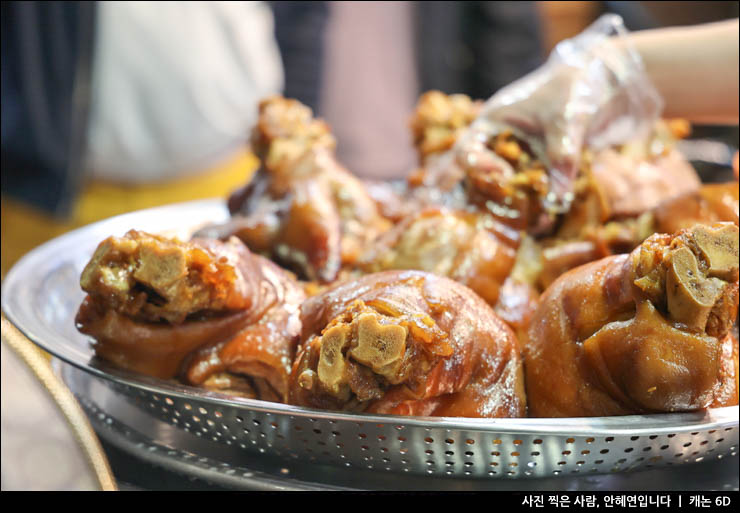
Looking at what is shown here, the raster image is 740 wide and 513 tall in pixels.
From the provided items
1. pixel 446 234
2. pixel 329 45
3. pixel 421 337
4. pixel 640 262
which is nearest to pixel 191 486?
Result: pixel 421 337

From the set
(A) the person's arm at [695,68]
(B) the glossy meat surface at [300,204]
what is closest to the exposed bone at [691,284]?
(B) the glossy meat surface at [300,204]

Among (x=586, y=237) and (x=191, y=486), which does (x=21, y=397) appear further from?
(x=586, y=237)

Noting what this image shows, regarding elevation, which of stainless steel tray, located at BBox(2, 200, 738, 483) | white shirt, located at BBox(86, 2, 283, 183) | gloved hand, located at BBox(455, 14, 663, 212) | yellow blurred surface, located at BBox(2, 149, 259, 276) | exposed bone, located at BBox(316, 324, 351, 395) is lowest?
yellow blurred surface, located at BBox(2, 149, 259, 276)

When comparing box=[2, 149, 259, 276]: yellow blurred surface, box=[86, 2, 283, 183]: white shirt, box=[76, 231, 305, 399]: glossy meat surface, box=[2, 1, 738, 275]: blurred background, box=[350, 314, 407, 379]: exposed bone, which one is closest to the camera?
box=[350, 314, 407, 379]: exposed bone

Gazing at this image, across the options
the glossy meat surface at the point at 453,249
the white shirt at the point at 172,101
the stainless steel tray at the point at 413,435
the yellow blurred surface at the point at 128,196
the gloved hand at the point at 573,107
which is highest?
the gloved hand at the point at 573,107

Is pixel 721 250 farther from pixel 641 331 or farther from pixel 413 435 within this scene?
pixel 413 435

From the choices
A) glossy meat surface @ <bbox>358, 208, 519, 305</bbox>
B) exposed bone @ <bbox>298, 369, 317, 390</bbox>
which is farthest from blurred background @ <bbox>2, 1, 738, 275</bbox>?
exposed bone @ <bbox>298, 369, 317, 390</bbox>

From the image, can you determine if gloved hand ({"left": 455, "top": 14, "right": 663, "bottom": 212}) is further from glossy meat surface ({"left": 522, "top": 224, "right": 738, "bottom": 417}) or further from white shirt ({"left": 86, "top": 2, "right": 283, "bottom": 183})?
white shirt ({"left": 86, "top": 2, "right": 283, "bottom": 183})

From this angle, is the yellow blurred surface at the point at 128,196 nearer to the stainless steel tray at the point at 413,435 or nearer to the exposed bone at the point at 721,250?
the stainless steel tray at the point at 413,435
